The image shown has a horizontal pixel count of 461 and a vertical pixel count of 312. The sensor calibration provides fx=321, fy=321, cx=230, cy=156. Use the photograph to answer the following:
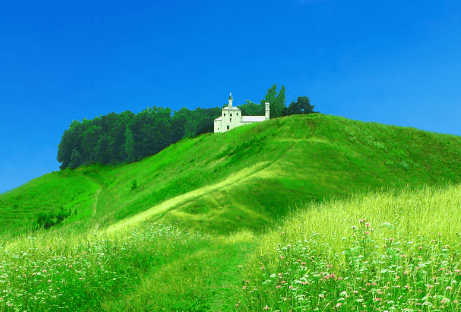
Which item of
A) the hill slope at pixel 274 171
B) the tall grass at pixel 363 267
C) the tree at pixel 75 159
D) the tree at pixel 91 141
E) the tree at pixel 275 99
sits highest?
the tree at pixel 275 99

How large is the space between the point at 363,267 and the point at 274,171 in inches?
1007

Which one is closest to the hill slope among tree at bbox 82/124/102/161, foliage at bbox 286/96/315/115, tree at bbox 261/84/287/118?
foliage at bbox 286/96/315/115

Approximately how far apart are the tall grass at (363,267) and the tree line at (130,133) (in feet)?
274

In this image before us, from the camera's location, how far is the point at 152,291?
31.3 feet

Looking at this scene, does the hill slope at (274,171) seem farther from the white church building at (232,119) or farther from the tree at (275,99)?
the tree at (275,99)

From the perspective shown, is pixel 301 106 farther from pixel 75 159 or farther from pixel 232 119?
pixel 75 159

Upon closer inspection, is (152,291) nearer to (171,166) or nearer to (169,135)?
(171,166)

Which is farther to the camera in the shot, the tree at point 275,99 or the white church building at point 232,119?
the tree at point 275,99

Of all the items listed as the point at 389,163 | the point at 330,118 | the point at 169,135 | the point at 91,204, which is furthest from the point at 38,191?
the point at 389,163

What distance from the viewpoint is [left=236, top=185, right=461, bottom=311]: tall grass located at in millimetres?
5926

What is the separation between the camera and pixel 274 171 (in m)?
31.8

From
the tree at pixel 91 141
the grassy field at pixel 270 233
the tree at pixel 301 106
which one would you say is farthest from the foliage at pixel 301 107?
the tree at pixel 91 141

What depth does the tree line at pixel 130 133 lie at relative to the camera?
3920 inches

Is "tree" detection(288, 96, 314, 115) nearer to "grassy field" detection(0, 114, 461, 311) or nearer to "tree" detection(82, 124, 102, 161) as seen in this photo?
"grassy field" detection(0, 114, 461, 311)
